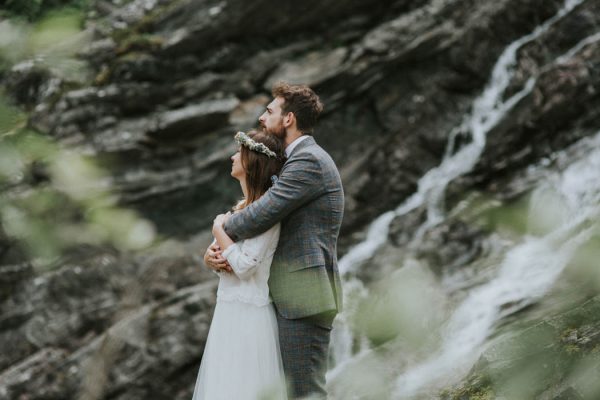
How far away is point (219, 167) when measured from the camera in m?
10.1

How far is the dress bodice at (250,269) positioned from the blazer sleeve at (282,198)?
0.07 metres

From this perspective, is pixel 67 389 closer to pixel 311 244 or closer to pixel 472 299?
pixel 472 299

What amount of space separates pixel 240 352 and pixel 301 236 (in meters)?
0.76

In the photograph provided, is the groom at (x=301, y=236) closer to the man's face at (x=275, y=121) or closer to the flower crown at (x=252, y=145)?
the man's face at (x=275, y=121)

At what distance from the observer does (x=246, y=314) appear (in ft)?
12.2

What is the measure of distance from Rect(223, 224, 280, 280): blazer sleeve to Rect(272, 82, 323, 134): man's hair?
28.3 inches

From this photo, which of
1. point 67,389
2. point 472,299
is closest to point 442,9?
point 472,299

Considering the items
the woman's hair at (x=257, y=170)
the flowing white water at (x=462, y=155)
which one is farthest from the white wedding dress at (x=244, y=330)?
the flowing white water at (x=462, y=155)

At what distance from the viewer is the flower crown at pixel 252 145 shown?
12.6ft

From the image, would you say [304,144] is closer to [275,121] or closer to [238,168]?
[275,121]

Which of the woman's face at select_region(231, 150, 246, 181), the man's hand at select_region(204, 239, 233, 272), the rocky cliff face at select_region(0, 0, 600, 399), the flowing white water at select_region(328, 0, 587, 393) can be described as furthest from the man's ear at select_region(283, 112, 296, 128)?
the flowing white water at select_region(328, 0, 587, 393)

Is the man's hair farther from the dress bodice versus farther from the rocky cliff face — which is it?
the rocky cliff face

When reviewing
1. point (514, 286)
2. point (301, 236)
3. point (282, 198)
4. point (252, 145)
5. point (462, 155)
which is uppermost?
point (252, 145)

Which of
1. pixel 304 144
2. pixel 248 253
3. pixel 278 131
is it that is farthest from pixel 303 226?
pixel 278 131
